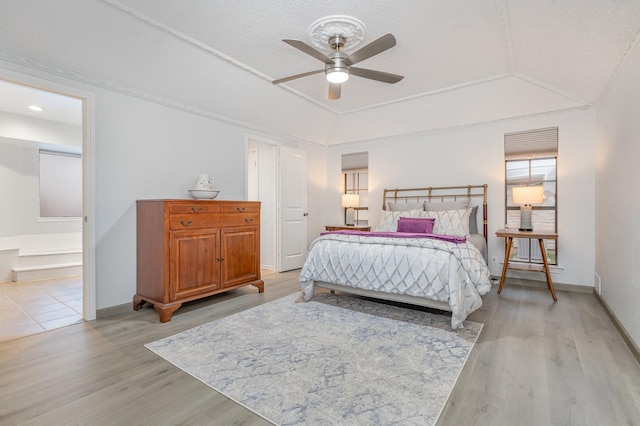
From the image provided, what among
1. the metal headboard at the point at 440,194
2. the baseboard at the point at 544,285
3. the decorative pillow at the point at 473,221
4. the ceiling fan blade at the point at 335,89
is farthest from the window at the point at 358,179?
the ceiling fan blade at the point at 335,89

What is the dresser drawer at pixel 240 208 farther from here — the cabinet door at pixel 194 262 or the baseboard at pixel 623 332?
the baseboard at pixel 623 332

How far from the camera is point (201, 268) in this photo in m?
3.39

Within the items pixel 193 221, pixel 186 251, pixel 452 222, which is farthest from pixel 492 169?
pixel 186 251

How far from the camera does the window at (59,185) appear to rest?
5.22 metres

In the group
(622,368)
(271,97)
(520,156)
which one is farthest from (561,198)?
(271,97)

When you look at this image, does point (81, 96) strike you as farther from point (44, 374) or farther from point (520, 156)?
point (520, 156)

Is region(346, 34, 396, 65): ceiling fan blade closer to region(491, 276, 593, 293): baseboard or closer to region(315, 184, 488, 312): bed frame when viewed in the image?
region(315, 184, 488, 312): bed frame

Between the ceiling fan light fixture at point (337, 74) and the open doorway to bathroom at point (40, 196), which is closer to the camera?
the ceiling fan light fixture at point (337, 74)

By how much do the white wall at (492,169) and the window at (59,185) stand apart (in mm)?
4659

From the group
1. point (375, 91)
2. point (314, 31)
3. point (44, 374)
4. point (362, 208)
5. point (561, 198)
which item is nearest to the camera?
point (44, 374)

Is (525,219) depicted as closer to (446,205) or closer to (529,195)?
(529,195)

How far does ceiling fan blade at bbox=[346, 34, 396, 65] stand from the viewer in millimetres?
2331

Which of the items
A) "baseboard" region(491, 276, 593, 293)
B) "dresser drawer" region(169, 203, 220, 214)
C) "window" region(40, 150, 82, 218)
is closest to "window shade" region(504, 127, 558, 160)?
"baseboard" region(491, 276, 593, 293)

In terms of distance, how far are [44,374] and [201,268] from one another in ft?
4.98
